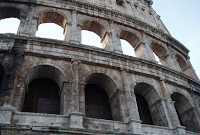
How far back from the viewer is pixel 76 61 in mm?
9430

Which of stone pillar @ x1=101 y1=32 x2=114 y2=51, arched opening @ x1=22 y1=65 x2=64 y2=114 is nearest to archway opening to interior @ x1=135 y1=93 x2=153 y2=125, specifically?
stone pillar @ x1=101 y1=32 x2=114 y2=51

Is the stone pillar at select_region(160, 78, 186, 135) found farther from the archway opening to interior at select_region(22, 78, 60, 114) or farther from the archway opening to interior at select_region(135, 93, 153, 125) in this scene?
the archway opening to interior at select_region(22, 78, 60, 114)

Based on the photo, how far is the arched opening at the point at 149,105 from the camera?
10220mm

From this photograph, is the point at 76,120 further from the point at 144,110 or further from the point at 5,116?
the point at 144,110

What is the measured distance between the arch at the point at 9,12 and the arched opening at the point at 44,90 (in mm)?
4430

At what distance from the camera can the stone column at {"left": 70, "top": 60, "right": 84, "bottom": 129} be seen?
7.50 metres

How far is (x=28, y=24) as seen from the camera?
1062 centimetres

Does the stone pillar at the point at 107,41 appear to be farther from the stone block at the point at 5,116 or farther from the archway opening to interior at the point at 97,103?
the stone block at the point at 5,116

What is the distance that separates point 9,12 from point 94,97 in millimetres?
6903

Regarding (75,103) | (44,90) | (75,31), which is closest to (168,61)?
(75,31)

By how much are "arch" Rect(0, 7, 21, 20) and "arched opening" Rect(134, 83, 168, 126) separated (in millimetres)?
7802

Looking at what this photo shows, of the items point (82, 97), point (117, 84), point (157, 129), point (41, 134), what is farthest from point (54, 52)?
point (157, 129)

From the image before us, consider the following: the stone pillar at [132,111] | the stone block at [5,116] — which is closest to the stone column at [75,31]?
the stone pillar at [132,111]

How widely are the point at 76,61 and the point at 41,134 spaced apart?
12.2 ft
